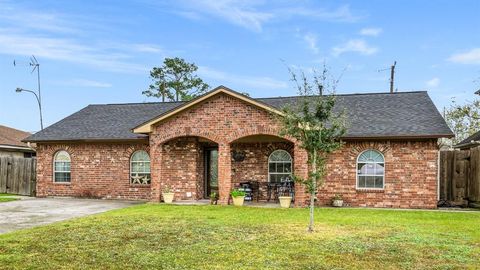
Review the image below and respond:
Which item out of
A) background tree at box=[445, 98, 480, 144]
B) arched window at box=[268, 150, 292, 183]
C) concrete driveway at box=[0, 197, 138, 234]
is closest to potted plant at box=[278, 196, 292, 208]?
arched window at box=[268, 150, 292, 183]

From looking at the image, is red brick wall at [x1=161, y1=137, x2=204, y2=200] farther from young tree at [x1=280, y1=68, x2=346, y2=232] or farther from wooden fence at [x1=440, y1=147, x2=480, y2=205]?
wooden fence at [x1=440, y1=147, x2=480, y2=205]

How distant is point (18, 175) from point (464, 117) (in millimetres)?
31186

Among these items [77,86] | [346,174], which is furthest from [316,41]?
[77,86]

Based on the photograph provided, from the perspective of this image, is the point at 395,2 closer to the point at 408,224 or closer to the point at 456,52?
the point at 408,224

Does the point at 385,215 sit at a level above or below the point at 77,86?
below

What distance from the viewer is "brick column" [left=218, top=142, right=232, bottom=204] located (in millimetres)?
17109

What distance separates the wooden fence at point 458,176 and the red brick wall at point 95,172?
11791 millimetres

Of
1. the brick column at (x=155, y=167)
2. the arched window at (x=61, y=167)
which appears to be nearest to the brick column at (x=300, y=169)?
the brick column at (x=155, y=167)

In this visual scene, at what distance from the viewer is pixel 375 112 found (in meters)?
18.9

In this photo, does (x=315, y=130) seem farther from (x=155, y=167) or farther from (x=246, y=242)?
(x=155, y=167)

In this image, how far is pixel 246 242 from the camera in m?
9.55

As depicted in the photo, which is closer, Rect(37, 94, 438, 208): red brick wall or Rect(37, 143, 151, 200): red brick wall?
Rect(37, 94, 438, 208): red brick wall

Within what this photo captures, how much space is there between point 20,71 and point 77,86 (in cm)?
470

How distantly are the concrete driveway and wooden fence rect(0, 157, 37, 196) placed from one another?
11.5 feet
